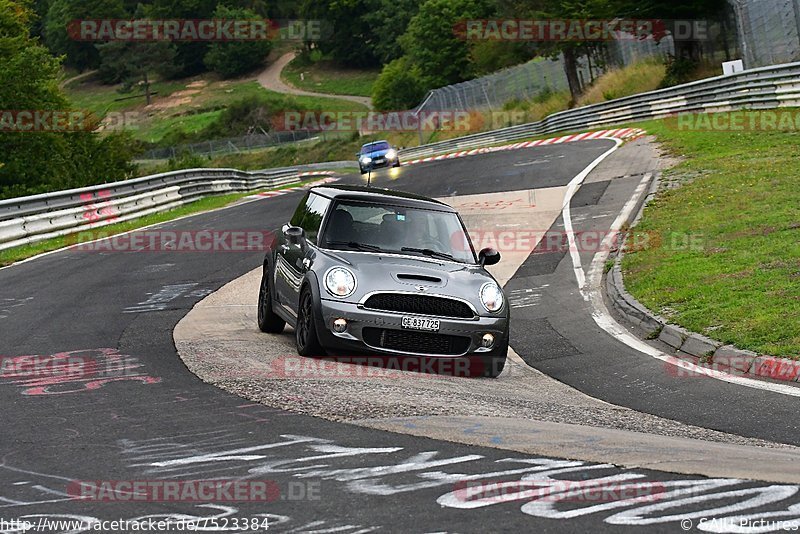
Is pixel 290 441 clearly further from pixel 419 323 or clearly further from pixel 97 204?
pixel 97 204

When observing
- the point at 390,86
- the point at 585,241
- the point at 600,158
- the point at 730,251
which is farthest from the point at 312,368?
the point at 390,86

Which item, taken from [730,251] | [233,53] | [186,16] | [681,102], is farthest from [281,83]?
[730,251]

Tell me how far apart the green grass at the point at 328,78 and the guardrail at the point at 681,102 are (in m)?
84.4

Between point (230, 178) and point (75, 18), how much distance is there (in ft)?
444

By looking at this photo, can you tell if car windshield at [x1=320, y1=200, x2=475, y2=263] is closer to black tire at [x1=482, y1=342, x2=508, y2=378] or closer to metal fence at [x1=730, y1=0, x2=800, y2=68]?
black tire at [x1=482, y1=342, x2=508, y2=378]

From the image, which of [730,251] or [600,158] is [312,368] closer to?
[730,251]

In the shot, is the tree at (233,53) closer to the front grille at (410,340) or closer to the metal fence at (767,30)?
the metal fence at (767,30)

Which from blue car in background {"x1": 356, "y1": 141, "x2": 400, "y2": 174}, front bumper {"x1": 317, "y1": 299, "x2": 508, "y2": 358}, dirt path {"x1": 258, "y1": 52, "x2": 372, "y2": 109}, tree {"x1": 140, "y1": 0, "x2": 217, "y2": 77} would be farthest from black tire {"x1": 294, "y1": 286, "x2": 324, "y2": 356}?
tree {"x1": 140, "y1": 0, "x2": 217, "y2": 77}

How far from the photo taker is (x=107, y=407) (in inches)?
324

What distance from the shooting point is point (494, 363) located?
436 inches

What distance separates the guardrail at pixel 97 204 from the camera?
2203 cm

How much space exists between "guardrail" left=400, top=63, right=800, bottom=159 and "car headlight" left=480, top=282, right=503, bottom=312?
21797 millimetres

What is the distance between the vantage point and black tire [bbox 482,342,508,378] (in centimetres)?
1100

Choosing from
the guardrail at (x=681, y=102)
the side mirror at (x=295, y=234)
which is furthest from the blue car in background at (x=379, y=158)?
the side mirror at (x=295, y=234)
